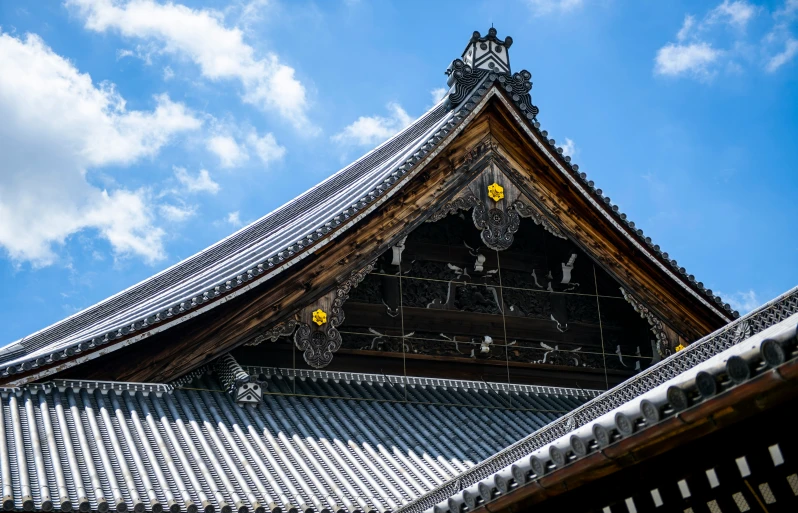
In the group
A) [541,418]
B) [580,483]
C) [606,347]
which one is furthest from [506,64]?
[580,483]

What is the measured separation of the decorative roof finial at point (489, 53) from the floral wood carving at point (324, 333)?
4.13m

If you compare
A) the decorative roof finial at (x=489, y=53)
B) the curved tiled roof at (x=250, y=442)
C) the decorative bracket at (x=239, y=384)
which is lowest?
the curved tiled roof at (x=250, y=442)

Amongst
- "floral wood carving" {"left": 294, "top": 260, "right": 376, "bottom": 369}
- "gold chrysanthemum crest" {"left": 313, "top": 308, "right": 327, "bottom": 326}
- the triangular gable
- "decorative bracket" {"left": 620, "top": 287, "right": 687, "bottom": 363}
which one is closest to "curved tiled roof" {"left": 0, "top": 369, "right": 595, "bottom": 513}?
"floral wood carving" {"left": 294, "top": 260, "right": 376, "bottom": 369}

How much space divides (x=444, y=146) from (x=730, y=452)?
753 centimetres

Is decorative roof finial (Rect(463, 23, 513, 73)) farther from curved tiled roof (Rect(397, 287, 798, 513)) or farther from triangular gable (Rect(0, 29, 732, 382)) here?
curved tiled roof (Rect(397, 287, 798, 513))

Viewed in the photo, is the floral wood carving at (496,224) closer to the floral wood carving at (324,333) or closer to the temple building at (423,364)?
the temple building at (423,364)

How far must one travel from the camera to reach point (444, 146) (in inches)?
473

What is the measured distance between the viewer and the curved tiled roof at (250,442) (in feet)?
27.0

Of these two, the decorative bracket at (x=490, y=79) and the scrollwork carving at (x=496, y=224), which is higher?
the decorative bracket at (x=490, y=79)

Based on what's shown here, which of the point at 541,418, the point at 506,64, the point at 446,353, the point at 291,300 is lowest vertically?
the point at 541,418

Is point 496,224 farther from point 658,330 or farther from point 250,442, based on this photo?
point 250,442

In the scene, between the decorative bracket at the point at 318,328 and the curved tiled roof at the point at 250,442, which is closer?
the curved tiled roof at the point at 250,442

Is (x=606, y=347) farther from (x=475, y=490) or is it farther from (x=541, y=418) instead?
(x=475, y=490)

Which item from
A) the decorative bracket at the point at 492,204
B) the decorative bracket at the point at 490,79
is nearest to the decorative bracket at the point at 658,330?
the decorative bracket at the point at 492,204
